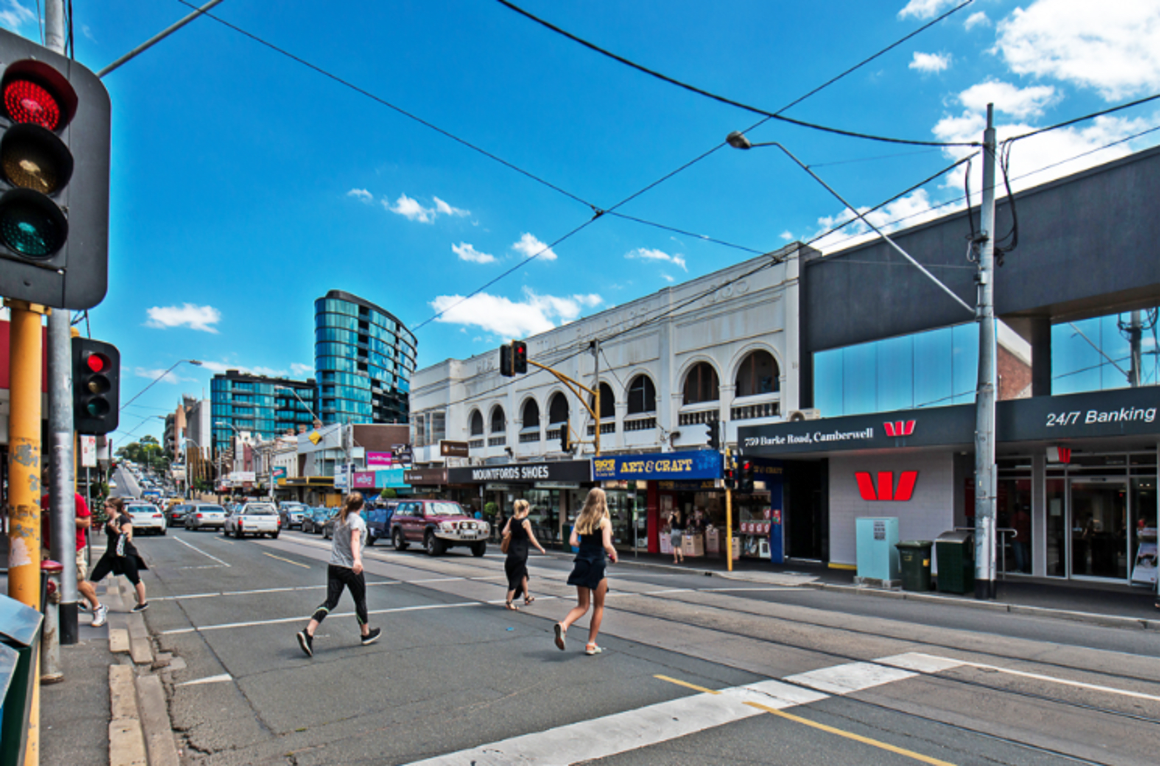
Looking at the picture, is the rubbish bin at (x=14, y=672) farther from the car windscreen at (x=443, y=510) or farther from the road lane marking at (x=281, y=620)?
the car windscreen at (x=443, y=510)

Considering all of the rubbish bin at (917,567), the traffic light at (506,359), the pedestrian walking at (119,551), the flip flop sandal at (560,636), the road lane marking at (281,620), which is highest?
the traffic light at (506,359)

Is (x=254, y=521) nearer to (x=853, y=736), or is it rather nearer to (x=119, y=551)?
(x=119, y=551)

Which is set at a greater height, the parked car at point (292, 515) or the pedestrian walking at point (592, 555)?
the pedestrian walking at point (592, 555)

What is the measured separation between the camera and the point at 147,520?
1297 inches

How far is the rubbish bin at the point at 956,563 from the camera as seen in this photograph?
1466cm

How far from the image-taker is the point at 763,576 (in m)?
17.7

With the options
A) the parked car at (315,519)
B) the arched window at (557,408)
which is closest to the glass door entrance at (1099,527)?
the arched window at (557,408)

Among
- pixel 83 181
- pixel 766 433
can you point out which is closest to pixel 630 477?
pixel 766 433

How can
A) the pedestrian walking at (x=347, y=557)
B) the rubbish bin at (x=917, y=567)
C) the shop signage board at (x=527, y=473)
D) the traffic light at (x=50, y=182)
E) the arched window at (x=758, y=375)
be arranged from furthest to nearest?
the shop signage board at (x=527, y=473), the arched window at (x=758, y=375), the rubbish bin at (x=917, y=567), the pedestrian walking at (x=347, y=557), the traffic light at (x=50, y=182)

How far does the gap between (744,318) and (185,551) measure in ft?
62.6

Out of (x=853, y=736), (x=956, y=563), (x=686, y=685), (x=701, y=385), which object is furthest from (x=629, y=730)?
(x=701, y=385)

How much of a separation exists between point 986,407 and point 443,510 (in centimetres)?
1568

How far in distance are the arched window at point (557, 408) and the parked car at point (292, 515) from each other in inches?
720

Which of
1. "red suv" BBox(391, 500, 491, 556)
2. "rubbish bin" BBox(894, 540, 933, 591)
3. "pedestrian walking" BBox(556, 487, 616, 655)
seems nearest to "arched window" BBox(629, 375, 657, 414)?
"red suv" BBox(391, 500, 491, 556)
